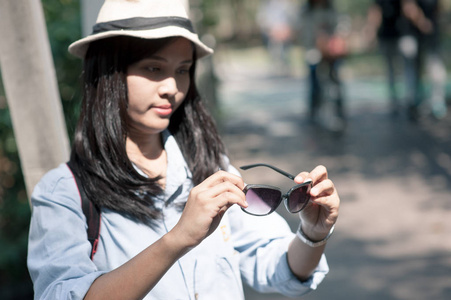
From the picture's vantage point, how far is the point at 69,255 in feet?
5.56

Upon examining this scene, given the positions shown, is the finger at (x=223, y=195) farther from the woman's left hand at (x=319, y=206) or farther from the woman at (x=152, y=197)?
the woman's left hand at (x=319, y=206)

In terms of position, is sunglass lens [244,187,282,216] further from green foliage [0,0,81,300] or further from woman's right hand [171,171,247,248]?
green foliage [0,0,81,300]

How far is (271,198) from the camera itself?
5.77 feet

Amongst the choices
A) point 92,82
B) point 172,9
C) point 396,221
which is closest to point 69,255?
point 92,82

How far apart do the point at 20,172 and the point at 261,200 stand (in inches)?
127

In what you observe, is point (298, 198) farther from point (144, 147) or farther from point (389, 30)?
point (389, 30)

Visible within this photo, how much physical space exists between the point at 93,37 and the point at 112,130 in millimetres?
303

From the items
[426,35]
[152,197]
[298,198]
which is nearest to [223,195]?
[298,198]

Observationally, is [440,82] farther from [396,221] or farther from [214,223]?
[214,223]

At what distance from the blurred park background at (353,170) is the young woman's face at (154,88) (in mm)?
1463

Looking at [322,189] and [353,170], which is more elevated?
[322,189]

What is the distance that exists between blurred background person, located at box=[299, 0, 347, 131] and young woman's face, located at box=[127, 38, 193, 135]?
638 centimetres

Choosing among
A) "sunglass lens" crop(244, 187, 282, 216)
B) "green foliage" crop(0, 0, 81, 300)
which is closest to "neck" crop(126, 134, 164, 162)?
"sunglass lens" crop(244, 187, 282, 216)

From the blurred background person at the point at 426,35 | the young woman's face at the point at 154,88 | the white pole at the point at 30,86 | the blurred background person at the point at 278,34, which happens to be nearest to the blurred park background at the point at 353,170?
the blurred background person at the point at 426,35
